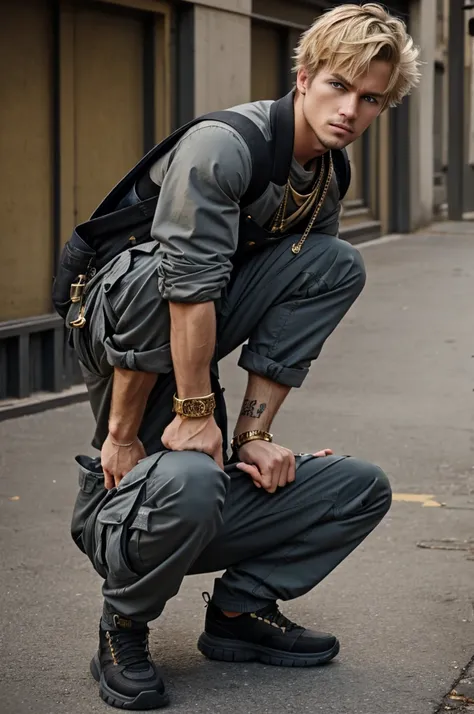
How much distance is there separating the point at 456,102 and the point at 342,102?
45.4 feet

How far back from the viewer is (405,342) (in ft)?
30.0

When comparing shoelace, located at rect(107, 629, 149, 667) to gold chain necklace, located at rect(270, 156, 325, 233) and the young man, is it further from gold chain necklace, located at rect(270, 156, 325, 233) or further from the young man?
gold chain necklace, located at rect(270, 156, 325, 233)

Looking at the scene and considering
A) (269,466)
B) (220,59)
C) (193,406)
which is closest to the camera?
(193,406)

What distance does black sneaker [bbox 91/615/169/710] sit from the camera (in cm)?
349

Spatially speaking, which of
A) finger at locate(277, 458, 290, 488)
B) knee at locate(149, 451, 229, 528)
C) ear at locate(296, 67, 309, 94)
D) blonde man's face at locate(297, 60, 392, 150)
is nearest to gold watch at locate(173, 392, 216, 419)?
knee at locate(149, 451, 229, 528)

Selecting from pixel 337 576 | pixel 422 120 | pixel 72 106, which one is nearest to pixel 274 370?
pixel 337 576

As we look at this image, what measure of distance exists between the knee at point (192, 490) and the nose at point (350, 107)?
3.02ft

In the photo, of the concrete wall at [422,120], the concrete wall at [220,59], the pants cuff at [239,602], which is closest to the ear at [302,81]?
the pants cuff at [239,602]

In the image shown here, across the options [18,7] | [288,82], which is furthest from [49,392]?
[288,82]

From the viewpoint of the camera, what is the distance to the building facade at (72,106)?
7461 millimetres

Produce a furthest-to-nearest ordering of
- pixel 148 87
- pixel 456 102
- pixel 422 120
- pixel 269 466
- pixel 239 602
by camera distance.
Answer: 1. pixel 456 102
2. pixel 422 120
3. pixel 148 87
4. pixel 239 602
5. pixel 269 466

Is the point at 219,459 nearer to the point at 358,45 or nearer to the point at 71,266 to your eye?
the point at 71,266

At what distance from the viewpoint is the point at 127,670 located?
354 cm

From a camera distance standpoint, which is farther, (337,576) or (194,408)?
(337,576)
